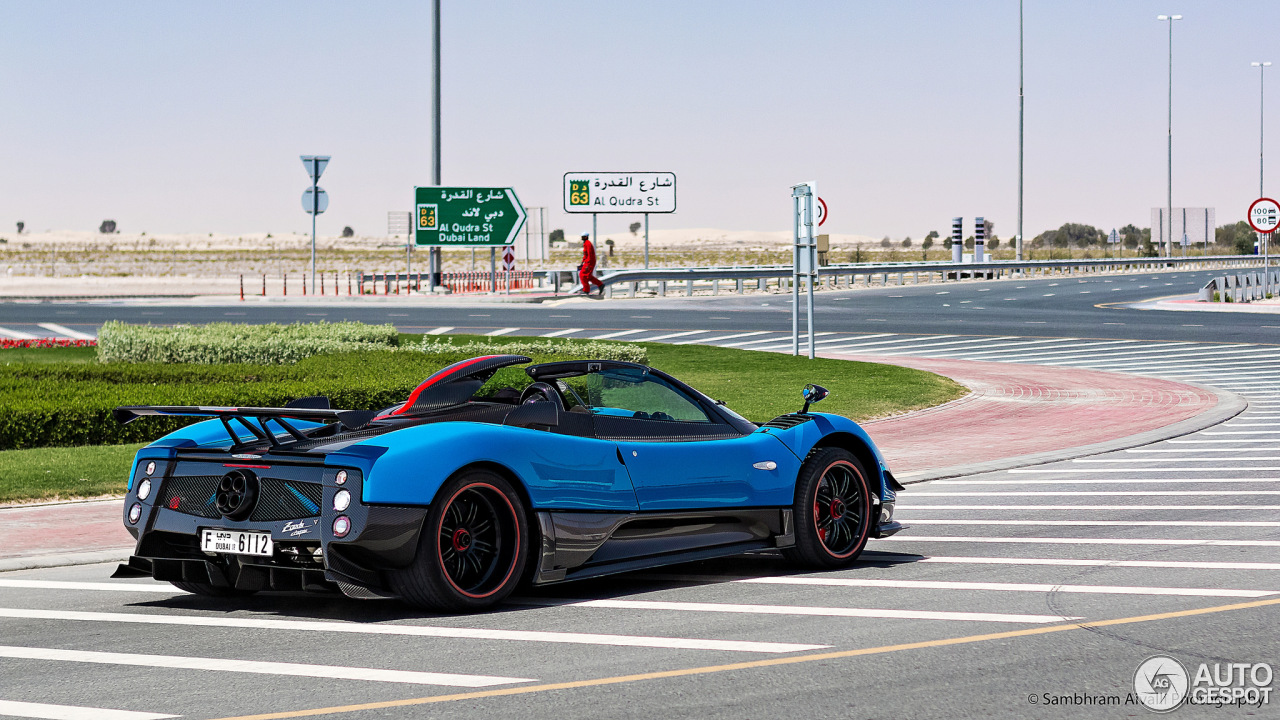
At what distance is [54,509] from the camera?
10.8 metres

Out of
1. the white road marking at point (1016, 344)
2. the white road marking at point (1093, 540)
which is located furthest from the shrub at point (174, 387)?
the white road marking at point (1016, 344)

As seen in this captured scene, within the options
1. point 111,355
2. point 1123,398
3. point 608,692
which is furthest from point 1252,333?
point 608,692

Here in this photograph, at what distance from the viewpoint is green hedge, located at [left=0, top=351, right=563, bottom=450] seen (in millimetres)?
13578

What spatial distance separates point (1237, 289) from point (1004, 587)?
39790 millimetres

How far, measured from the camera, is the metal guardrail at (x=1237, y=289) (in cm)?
4312

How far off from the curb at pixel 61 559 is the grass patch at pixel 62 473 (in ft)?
7.69

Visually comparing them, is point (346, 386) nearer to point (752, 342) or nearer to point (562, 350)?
point (562, 350)

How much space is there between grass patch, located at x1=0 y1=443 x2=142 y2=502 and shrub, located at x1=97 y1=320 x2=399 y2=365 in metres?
7.74

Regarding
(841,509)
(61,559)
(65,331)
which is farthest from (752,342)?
(61,559)

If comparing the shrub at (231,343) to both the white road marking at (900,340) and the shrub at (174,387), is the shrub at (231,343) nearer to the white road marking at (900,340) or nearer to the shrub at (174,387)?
the shrub at (174,387)

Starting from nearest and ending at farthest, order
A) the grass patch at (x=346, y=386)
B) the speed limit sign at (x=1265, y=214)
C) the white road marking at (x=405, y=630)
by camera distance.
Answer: the white road marking at (x=405, y=630)
the grass patch at (x=346, y=386)
the speed limit sign at (x=1265, y=214)

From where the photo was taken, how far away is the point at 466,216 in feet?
178

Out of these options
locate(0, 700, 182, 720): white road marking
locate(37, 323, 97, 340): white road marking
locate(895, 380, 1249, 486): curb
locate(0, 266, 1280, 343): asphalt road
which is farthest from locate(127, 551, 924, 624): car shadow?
locate(37, 323, 97, 340): white road marking

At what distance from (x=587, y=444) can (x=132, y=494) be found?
7.67 ft
